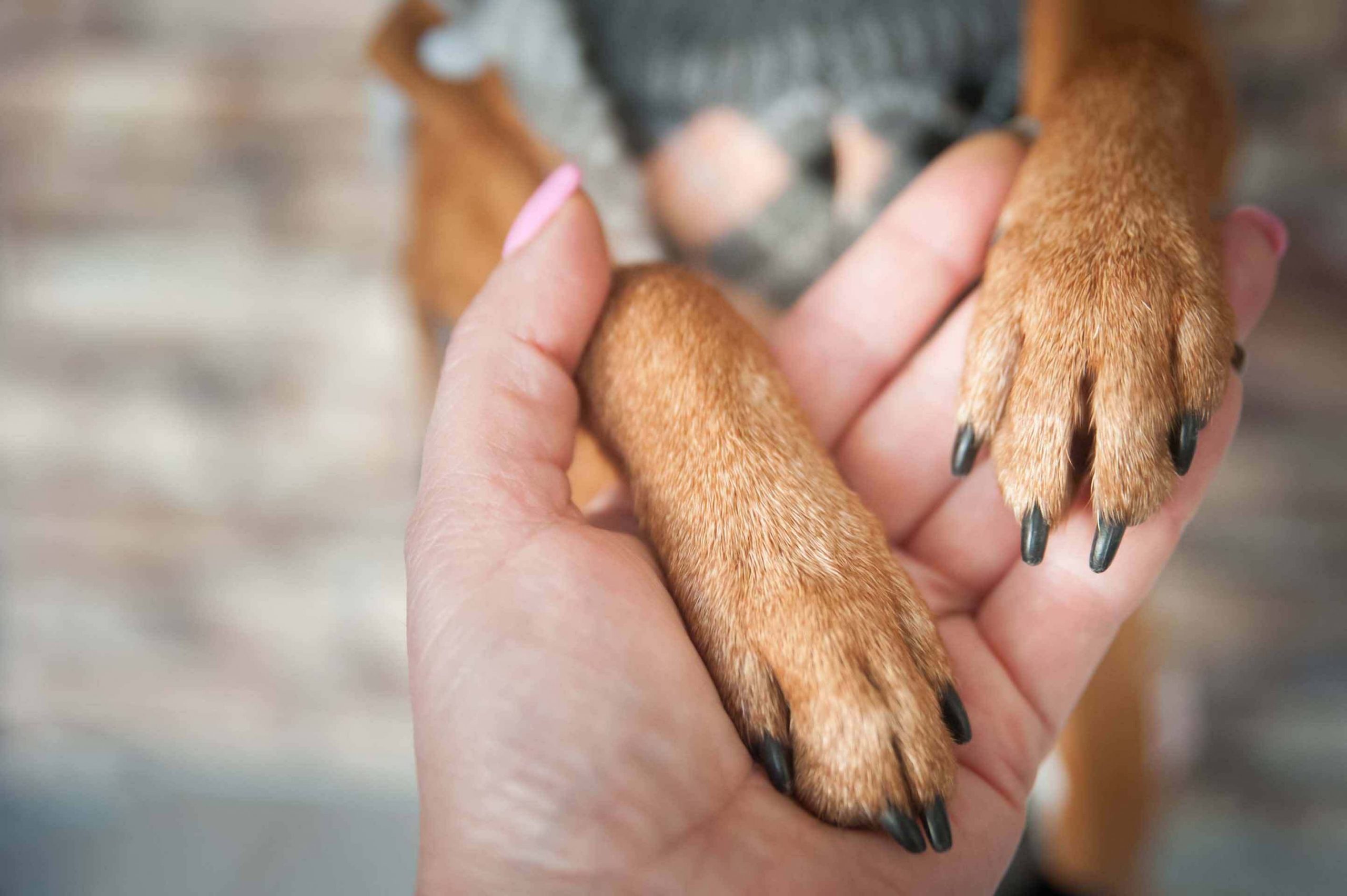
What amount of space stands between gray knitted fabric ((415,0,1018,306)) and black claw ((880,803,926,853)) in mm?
1014

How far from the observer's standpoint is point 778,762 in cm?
75

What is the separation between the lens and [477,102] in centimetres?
149

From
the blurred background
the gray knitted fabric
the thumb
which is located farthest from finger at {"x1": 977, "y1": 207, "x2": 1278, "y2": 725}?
the blurred background

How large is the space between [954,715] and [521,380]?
0.54 metres

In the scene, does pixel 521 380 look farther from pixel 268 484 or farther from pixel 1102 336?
pixel 268 484

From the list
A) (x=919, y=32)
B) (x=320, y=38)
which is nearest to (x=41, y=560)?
(x=320, y=38)

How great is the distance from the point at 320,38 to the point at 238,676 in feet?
6.42

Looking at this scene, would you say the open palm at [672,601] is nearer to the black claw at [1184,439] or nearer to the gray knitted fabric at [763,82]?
the black claw at [1184,439]

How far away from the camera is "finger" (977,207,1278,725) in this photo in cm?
94

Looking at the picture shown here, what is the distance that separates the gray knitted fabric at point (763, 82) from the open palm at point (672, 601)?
15.1 inches

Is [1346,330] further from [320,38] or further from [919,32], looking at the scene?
[320,38]

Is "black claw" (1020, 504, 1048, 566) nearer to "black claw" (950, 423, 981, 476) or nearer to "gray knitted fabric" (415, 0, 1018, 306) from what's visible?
"black claw" (950, 423, 981, 476)

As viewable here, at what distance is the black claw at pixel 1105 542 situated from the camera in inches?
31.6

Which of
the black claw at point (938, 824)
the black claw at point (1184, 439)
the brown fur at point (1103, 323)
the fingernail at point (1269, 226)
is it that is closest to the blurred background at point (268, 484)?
the fingernail at point (1269, 226)
